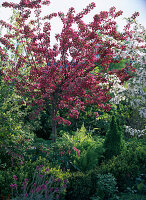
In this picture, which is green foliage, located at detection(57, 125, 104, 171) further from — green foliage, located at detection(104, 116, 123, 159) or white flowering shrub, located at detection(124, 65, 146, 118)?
white flowering shrub, located at detection(124, 65, 146, 118)

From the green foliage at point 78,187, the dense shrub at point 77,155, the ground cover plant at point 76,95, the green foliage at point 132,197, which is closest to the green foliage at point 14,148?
the ground cover plant at point 76,95

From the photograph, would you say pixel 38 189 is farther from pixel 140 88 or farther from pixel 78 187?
pixel 140 88

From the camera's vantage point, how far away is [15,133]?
491cm

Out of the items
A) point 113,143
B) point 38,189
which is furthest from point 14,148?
point 113,143

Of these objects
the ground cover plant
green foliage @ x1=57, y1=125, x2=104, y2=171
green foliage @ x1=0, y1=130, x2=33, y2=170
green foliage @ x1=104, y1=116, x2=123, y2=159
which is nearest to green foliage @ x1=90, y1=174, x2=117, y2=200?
the ground cover plant

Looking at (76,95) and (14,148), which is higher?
(76,95)

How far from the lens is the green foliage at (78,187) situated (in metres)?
4.10

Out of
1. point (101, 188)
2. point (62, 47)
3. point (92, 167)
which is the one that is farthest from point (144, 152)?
point (62, 47)

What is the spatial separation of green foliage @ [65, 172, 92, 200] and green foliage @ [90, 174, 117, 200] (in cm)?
21

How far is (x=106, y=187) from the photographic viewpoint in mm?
3971

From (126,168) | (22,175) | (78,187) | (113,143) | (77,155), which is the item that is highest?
(113,143)

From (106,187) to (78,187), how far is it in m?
0.53

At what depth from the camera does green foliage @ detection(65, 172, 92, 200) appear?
410 centimetres

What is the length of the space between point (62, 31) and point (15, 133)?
285 centimetres
